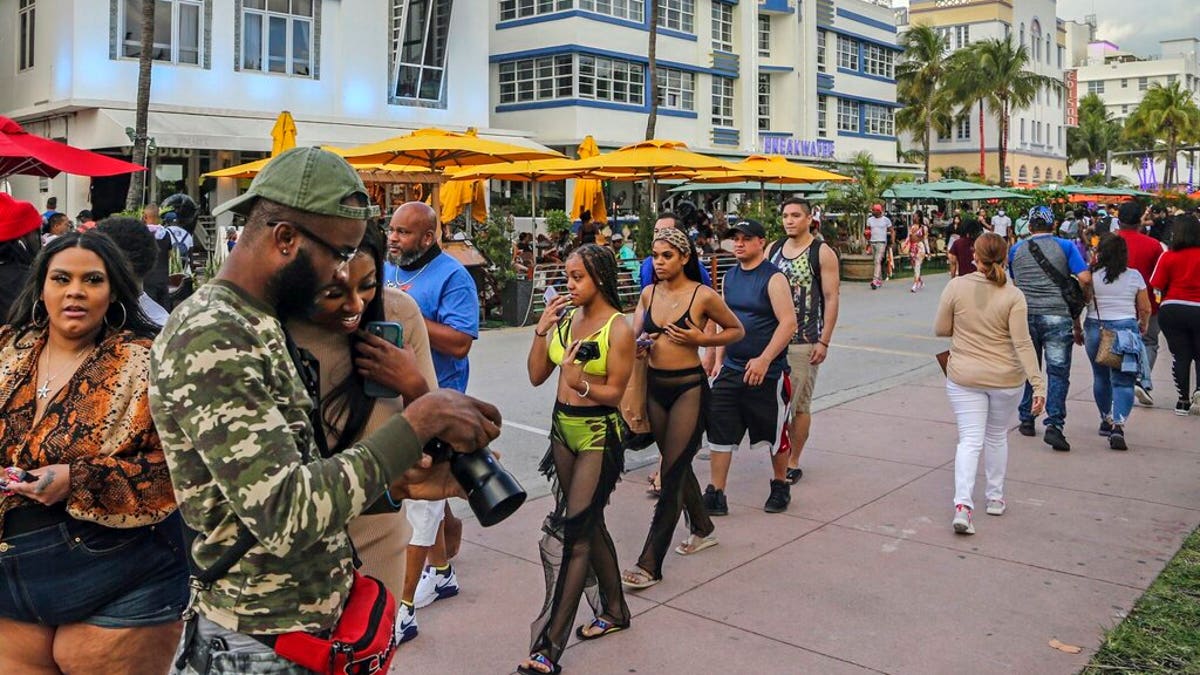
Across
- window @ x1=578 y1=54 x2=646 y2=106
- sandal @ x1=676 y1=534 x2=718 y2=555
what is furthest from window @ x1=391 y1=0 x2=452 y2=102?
sandal @ x1=676 y1=534 x2=718 y2=555

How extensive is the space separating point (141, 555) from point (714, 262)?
57.2 feet

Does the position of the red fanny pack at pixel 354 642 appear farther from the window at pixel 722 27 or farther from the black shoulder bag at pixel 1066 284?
the window at pixel 722 27

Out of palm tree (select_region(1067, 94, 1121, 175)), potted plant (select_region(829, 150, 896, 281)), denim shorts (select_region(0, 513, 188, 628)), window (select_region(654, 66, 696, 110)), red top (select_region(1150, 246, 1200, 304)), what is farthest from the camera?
palm tree (select_region(1067, 94, 1121, 175))

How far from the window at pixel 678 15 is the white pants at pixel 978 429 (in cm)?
3344

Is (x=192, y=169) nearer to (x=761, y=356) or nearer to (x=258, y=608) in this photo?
(x=761, y=356)

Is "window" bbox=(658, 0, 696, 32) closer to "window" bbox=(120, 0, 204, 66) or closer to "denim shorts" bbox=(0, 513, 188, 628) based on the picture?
"window" bbox=(120, 0, 204, 66)

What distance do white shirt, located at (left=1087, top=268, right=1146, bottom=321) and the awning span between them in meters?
13.4

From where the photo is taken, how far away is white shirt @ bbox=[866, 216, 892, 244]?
23.5 meters

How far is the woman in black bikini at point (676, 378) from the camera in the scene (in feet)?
17.1

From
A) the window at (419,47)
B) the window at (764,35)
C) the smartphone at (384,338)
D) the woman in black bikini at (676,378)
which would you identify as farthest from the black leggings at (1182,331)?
the window at (764,35)

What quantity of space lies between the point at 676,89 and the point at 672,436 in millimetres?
35276

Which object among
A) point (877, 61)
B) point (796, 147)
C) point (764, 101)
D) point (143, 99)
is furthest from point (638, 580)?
point (877, 61)

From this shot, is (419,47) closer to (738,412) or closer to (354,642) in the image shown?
(738,412)

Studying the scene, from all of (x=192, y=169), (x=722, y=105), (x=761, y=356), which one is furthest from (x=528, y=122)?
(x=761, y=356)
